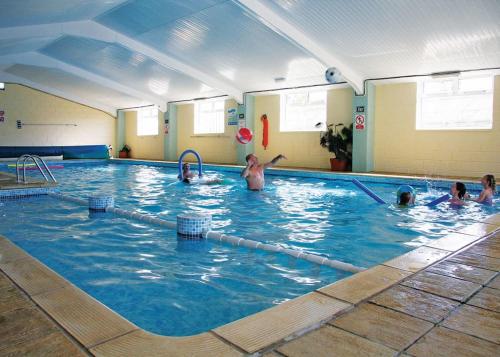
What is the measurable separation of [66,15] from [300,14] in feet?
18.0

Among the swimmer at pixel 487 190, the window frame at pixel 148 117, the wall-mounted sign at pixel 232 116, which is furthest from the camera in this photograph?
the window frame at pixel 148 117

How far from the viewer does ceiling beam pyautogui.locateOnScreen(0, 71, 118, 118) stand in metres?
18.1

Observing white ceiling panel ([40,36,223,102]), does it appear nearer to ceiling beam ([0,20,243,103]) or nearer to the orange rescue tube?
ceiling beam ([0,20,243,103])

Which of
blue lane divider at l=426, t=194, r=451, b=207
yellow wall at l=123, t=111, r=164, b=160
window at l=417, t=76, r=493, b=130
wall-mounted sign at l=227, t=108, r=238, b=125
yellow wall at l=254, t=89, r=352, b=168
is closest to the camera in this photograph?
blue lane divider at l=426, t=194, r=451, b=207

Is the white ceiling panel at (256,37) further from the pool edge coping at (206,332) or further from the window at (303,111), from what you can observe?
the pool edge coping at (206,332)

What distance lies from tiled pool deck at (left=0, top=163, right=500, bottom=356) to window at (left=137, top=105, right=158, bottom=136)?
18.5 meters

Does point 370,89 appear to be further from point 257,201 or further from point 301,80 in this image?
point 257,201

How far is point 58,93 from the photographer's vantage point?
19500mm

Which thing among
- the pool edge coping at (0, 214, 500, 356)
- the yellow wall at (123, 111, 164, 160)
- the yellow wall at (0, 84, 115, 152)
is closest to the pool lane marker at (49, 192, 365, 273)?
the pool edge coping at (0, 214, 500, 356)

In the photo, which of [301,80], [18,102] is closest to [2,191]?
[301,80]

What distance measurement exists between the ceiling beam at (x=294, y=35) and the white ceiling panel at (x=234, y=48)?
48 cm

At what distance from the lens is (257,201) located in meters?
7.91

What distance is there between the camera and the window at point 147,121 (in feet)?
68.1

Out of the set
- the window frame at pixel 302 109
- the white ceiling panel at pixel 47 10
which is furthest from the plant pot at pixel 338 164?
the white ceiling panel at pixel 47 10
